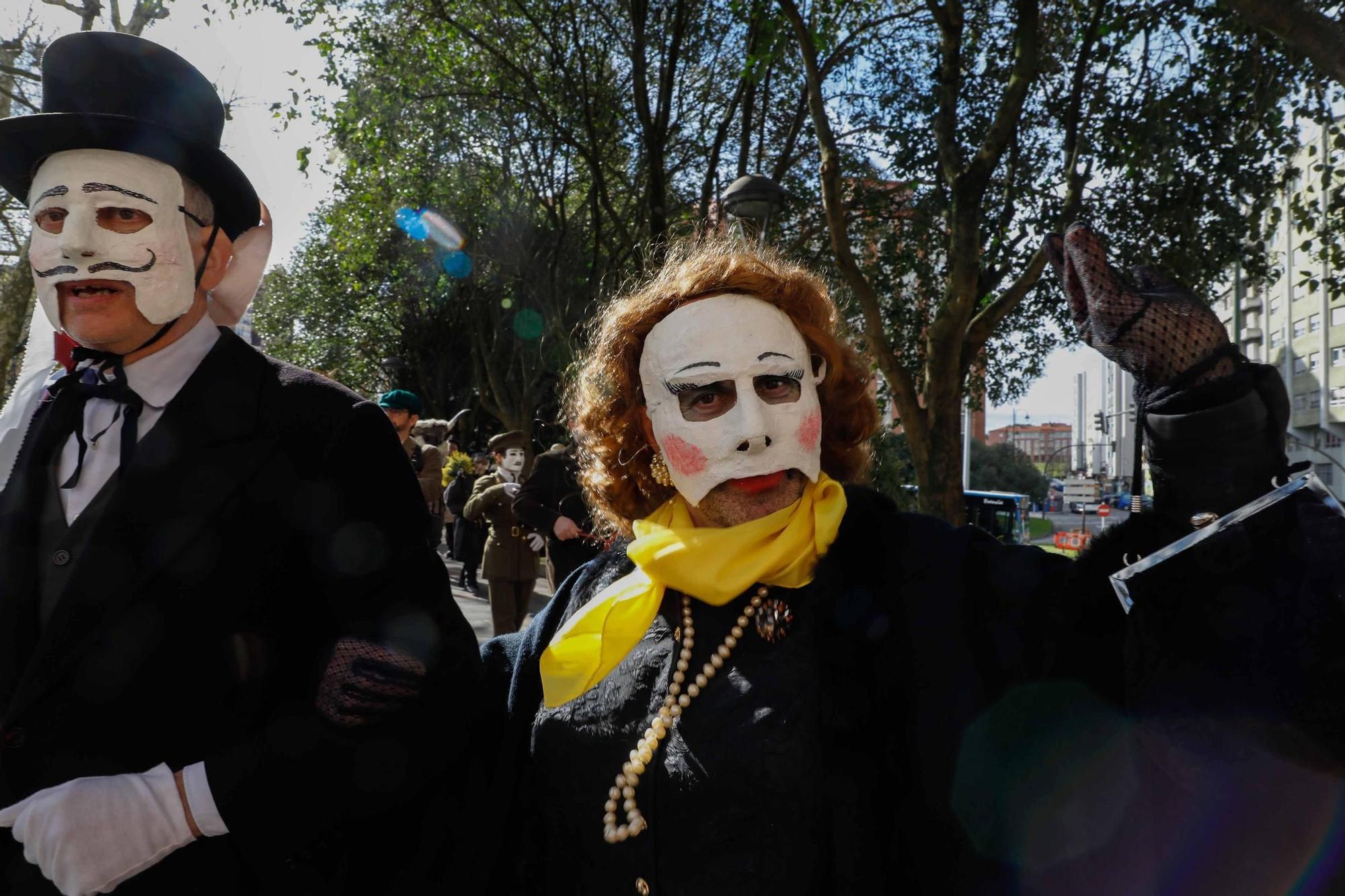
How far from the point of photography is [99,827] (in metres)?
1.38

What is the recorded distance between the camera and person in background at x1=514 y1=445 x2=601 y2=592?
5961mm

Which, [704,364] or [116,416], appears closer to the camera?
[116,416]

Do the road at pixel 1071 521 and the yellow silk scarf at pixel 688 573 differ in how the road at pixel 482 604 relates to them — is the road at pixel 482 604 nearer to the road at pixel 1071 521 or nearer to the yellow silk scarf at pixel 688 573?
the yellow silk scarf at pixel 688 573

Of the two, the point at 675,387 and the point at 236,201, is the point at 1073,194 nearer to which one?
the point at 675,387

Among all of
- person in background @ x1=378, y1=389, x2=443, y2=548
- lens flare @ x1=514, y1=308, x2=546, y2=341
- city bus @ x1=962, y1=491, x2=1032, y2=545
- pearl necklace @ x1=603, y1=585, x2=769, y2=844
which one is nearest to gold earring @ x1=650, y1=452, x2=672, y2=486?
pearl necklace @ x1=603, y1=585, x2=769, y2=844

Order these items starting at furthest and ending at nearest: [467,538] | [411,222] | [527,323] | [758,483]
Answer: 1. [527,323]
2. [411,222]
3. [467,538]
4. [758,483]

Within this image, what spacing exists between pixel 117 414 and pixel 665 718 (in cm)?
107

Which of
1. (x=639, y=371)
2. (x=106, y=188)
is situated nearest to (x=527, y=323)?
(x=639, y=371)

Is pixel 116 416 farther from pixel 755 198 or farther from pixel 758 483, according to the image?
pixel 755 198

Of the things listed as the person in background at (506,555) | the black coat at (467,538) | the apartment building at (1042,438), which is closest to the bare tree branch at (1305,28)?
the person in background at (506,555)

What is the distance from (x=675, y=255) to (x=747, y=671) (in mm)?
986

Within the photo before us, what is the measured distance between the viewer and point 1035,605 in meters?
1.57

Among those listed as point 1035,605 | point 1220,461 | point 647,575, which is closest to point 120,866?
point 647,575

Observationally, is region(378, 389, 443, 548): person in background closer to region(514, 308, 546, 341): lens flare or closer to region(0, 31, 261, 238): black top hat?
region(0, 31, 261, 238): black top hat
